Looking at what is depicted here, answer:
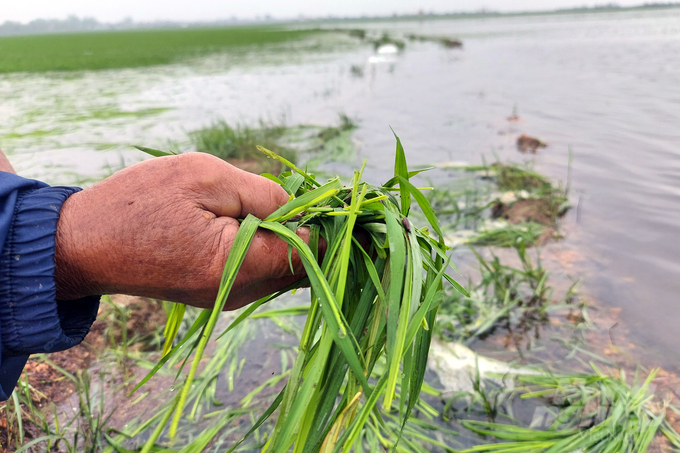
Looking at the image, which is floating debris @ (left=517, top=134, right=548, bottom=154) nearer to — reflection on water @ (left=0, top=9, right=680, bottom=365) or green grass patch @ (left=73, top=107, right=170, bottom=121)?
reflection on water @ (left=0, top=9, right=680, bottom=365)

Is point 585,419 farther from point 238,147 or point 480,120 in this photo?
point 480,120

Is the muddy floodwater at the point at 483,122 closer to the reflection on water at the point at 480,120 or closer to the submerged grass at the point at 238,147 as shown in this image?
the reflection on water at the point at 480,120

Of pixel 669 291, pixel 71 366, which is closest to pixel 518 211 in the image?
pixel 669 291

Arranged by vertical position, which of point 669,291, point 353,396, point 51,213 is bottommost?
point 669,291

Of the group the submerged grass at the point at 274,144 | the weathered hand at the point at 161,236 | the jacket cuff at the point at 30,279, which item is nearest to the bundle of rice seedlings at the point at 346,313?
the weathered hand at the point at 161,236

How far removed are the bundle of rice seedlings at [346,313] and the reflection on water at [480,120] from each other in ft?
7.54

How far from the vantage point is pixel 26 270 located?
1079mm

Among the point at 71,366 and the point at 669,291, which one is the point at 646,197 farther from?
the point at 71,366

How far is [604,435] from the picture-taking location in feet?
6.61

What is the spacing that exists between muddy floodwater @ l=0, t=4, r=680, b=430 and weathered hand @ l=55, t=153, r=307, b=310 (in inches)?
108

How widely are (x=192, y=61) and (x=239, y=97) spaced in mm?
12329

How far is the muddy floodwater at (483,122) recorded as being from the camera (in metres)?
3.88

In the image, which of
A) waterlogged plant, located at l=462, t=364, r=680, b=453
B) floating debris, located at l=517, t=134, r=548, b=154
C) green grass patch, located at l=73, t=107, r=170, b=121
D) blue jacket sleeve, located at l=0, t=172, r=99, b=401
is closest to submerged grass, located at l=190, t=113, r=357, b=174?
floating debris, located at l=517, t=134, r=548, b=154

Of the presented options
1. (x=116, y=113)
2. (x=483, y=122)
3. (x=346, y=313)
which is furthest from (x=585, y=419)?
(x=116, y=113)
